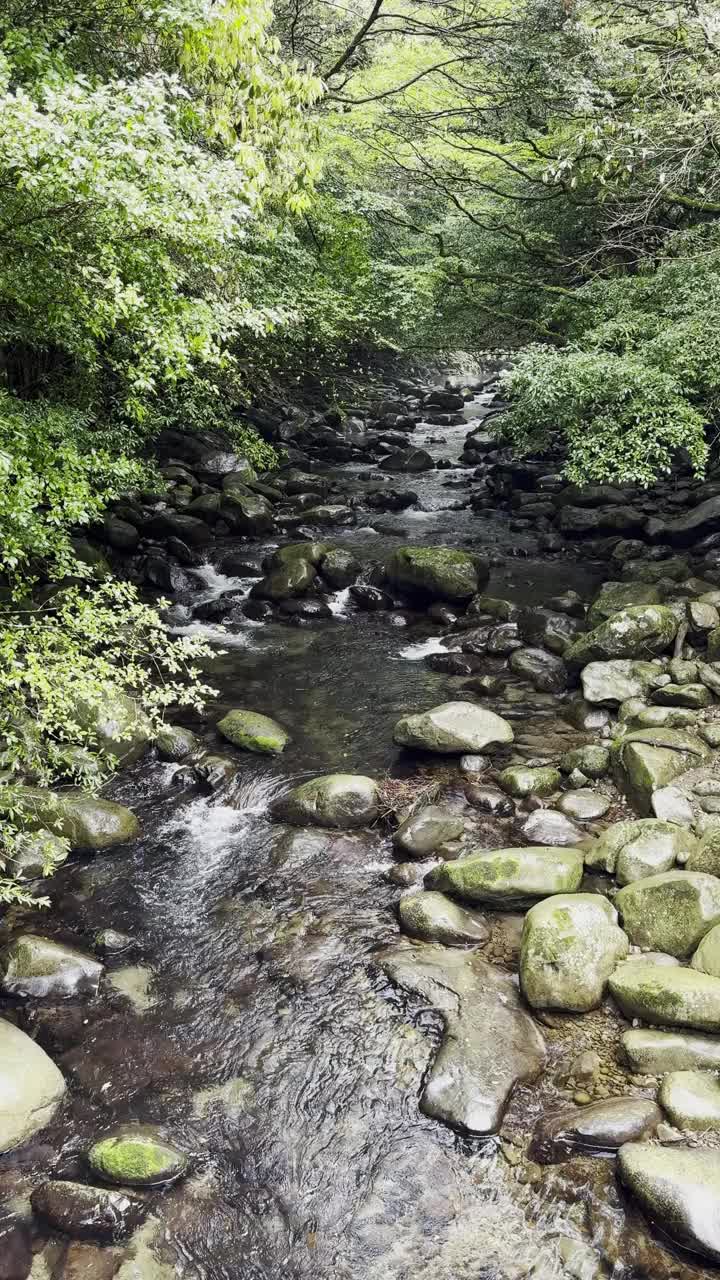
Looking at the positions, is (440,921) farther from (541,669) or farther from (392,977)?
(541,669)

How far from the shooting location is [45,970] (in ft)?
18.0

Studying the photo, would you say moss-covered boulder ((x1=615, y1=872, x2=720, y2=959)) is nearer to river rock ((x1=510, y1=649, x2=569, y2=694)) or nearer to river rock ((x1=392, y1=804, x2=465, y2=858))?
river rock ((x1=392, y1=804, x2=465, y2=858))

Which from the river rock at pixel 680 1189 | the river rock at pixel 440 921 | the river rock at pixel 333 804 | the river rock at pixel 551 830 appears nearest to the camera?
the river rock at pixel 680 1189

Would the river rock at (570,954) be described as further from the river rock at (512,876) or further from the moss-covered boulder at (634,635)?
the moss-covered boulder at (634,635)

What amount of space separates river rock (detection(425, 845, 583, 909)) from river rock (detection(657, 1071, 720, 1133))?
1.74 m

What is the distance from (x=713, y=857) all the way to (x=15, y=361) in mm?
11603

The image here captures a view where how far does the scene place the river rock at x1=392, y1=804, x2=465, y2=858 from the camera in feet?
22.6

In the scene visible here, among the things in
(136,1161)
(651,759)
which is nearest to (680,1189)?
(136,1161)

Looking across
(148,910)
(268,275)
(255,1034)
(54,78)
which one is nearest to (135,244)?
(54,78)

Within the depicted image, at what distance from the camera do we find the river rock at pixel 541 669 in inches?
394

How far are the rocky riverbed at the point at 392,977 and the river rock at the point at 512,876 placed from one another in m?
0.03

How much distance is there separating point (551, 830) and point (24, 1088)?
179 inches

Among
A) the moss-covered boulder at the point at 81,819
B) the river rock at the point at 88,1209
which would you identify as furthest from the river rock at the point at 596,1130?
the moss-covered boulder at the point at 81,819

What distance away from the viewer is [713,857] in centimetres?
567
